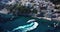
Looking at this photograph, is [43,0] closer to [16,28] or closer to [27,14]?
[27,14]

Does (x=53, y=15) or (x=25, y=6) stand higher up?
(x=25, y=6)

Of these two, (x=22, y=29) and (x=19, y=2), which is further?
(x=19, y=2)

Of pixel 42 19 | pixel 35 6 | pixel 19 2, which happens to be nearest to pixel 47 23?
pixel 42 19

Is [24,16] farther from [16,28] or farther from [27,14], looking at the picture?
[16,28]

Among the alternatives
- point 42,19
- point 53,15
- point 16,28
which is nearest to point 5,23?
point 16,28

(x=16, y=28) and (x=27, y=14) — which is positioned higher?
(x=27, y=14)

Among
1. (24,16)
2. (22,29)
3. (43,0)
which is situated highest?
(43,0)

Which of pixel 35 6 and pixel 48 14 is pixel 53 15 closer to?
pixel 48 14

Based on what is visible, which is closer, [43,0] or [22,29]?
[22,29]
